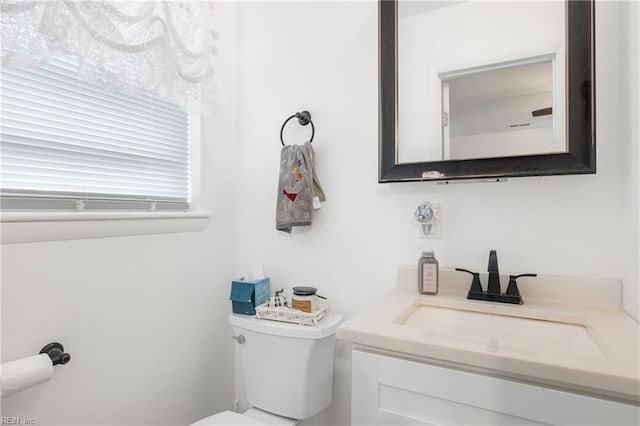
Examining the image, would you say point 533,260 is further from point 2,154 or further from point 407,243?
point 2,154

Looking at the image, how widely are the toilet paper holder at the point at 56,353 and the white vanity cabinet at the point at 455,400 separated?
0.82 meters

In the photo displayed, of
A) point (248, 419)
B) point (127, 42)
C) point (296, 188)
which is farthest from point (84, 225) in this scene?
point (248, 419)

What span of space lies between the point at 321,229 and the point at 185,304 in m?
0.64

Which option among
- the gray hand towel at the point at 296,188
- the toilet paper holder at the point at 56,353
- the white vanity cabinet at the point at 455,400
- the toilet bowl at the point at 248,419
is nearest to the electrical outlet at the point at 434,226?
the gray hand towel at the point at 296,188

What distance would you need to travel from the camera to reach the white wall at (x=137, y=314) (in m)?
0.93

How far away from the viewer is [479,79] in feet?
3.76

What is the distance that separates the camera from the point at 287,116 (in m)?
1.55

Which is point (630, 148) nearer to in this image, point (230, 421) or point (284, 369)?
point (284, 369)

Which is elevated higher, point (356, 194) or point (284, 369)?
point (356, 194)

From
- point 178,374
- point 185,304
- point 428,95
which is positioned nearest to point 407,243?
point 428,95

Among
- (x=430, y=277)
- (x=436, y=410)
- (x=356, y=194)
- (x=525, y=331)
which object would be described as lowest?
(x=436, y=410)

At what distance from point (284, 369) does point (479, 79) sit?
1.24m

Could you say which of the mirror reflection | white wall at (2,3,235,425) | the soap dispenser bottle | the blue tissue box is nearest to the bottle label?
the soap dispenser bottle

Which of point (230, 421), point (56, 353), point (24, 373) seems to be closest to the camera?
point (24, 373)
